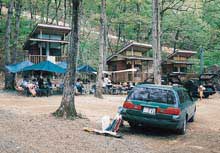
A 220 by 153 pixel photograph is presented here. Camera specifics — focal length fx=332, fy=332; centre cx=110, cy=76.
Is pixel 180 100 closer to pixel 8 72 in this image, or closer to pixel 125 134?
pixel 125 134

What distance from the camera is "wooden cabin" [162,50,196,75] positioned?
46.7 meters

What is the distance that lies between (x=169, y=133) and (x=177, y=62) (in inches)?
1432

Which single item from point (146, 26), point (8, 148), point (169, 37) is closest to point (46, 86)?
point (8, 148)

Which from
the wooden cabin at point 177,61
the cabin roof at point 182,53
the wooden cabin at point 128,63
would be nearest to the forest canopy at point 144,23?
the cabin roof at point 182,53

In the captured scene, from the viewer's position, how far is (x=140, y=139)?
9.90m

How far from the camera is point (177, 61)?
46.8 m

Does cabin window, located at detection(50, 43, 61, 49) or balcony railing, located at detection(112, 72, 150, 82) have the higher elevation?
cabin window, located at detection(50, 43, 61, 49)

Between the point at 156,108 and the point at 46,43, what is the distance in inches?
1089

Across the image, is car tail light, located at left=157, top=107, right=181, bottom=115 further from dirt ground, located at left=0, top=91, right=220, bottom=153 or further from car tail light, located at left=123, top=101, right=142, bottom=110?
dirt ground, located at left=0, top=91, right=220, bottom=153

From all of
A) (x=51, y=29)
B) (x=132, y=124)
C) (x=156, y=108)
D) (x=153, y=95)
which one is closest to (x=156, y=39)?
(x=132, y=124)

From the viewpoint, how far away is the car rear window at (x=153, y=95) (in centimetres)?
1046

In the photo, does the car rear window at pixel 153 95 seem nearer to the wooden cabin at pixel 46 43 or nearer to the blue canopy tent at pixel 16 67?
the blue canopy tent at pixel 16 67

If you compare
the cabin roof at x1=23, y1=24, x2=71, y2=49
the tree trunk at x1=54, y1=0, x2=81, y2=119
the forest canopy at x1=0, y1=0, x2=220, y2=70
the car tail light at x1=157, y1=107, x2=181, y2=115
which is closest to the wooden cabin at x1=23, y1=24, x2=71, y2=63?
the cabin roof at x1=23, y1=24, x2=71, y2=49

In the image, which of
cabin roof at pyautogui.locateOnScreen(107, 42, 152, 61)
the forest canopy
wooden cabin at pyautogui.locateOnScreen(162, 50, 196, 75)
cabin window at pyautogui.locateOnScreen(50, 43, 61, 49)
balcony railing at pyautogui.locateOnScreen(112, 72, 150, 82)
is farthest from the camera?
wooden cabin at pyautogui.locateOnScreen(162, 50, 196, 75)
